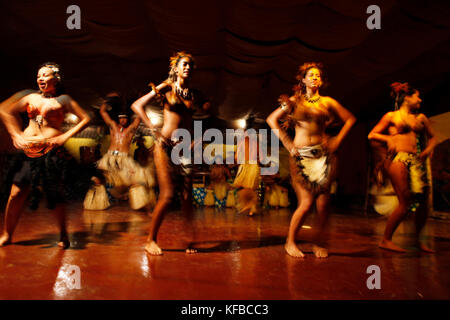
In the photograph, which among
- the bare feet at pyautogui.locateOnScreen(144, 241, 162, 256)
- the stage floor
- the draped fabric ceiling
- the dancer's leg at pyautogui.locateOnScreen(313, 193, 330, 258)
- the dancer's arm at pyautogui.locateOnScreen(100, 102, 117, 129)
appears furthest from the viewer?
the dancer's arm at pyautogui.locateOnScreen(100, 102, 117, 129)

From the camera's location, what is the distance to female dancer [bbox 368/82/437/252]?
3.02 metres

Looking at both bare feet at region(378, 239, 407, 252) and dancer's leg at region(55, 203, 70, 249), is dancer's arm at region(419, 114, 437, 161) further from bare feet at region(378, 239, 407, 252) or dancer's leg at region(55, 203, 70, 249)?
dancer's leg at region(55, 203, 70, 249)

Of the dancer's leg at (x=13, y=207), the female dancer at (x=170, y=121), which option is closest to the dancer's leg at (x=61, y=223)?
the dancer's leg at (x=13, y=207)

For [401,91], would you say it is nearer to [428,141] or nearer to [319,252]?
[428,141]

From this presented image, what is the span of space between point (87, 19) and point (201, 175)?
15.6 feet

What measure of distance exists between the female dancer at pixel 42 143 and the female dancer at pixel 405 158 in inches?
123

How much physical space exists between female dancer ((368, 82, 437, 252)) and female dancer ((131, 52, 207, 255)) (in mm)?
2036

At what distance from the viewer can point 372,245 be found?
323 cm

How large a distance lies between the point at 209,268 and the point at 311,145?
139 centimetres

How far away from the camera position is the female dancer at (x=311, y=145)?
264 cm

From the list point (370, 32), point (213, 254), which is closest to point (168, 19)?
point (370, 32)

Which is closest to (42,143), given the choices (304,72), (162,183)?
(162,183)

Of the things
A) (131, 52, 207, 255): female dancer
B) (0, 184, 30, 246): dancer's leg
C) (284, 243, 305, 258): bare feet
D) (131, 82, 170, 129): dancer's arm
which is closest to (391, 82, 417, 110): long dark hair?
(284, 243, 305, 258): bare feet

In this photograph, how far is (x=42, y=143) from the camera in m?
2.69
